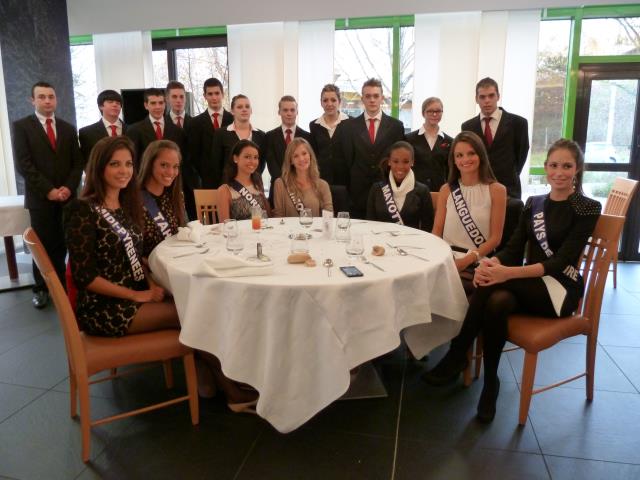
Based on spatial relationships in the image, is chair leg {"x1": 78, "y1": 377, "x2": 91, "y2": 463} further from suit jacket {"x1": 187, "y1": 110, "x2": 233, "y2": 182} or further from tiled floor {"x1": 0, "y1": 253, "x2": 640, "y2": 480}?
suit jacket {"x1": 187, "y1": 110, "x2": 233, "y2": 182}

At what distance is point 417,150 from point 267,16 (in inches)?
95.5

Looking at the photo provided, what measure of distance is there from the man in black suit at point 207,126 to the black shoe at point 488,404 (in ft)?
9.09

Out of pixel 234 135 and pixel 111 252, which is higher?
pixel 234 135

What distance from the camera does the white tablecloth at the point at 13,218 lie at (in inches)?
147

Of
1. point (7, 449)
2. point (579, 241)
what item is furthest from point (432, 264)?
point (7, 449)

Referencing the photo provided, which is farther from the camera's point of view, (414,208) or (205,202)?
(205,202)

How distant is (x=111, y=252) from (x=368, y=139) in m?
2.23

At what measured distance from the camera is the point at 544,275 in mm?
2154

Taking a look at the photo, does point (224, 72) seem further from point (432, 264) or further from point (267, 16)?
point (432, 264)

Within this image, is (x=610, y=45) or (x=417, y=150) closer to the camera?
(x=417, y=150)

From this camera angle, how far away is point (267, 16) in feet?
16.3

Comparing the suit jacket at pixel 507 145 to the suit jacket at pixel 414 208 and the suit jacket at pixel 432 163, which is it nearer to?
the suit jacket at pixel 432 163

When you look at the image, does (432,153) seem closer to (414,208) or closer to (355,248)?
(414,208)

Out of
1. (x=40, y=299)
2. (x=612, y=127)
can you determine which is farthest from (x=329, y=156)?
(x=612, y=127)
